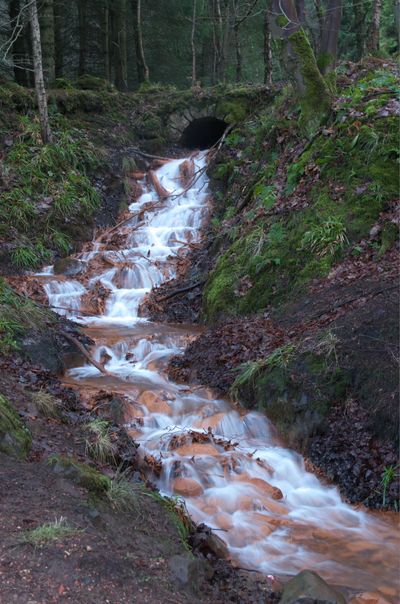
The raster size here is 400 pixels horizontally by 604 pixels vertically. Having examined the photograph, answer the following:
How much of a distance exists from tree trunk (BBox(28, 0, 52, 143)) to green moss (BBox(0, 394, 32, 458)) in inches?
374

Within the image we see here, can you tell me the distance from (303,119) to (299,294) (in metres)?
4.49

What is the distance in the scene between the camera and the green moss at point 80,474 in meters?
4.30

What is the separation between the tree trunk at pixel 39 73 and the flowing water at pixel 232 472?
5.44 meters

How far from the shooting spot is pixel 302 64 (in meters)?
10.6

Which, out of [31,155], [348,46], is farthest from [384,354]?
[348,46]

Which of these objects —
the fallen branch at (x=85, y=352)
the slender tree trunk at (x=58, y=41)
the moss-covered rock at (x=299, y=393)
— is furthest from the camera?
the slender tree trunk at (x=58, y=41)

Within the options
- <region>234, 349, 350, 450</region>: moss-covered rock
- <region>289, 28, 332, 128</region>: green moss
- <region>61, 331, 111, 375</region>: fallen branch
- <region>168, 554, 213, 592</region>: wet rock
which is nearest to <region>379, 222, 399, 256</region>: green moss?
<region>234, 349, 350, 450</region>: moss-covered rock

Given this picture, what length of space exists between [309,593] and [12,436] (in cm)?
255

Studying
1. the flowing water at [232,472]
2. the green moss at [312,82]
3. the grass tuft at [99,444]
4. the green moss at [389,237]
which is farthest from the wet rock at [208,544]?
the green moss at [312,82]

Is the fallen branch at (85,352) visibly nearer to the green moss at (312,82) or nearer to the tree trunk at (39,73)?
the green moss at (312,82)

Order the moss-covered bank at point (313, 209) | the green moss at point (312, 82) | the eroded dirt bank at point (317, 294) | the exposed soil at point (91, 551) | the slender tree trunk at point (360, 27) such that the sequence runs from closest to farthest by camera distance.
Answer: the exposed soil at point (91, 551), the eroded dirt bank at point (317, 294), the moss-covered bank at point (313, 209), the green moss at point (312, 82), the slender tree trunk at point (360, 27)

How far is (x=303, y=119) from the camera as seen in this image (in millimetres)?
10922

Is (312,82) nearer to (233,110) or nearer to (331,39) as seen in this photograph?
(331,39)

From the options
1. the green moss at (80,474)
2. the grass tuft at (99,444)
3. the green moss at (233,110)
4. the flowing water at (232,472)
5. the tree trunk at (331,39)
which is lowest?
the flowing water at (232,472)
